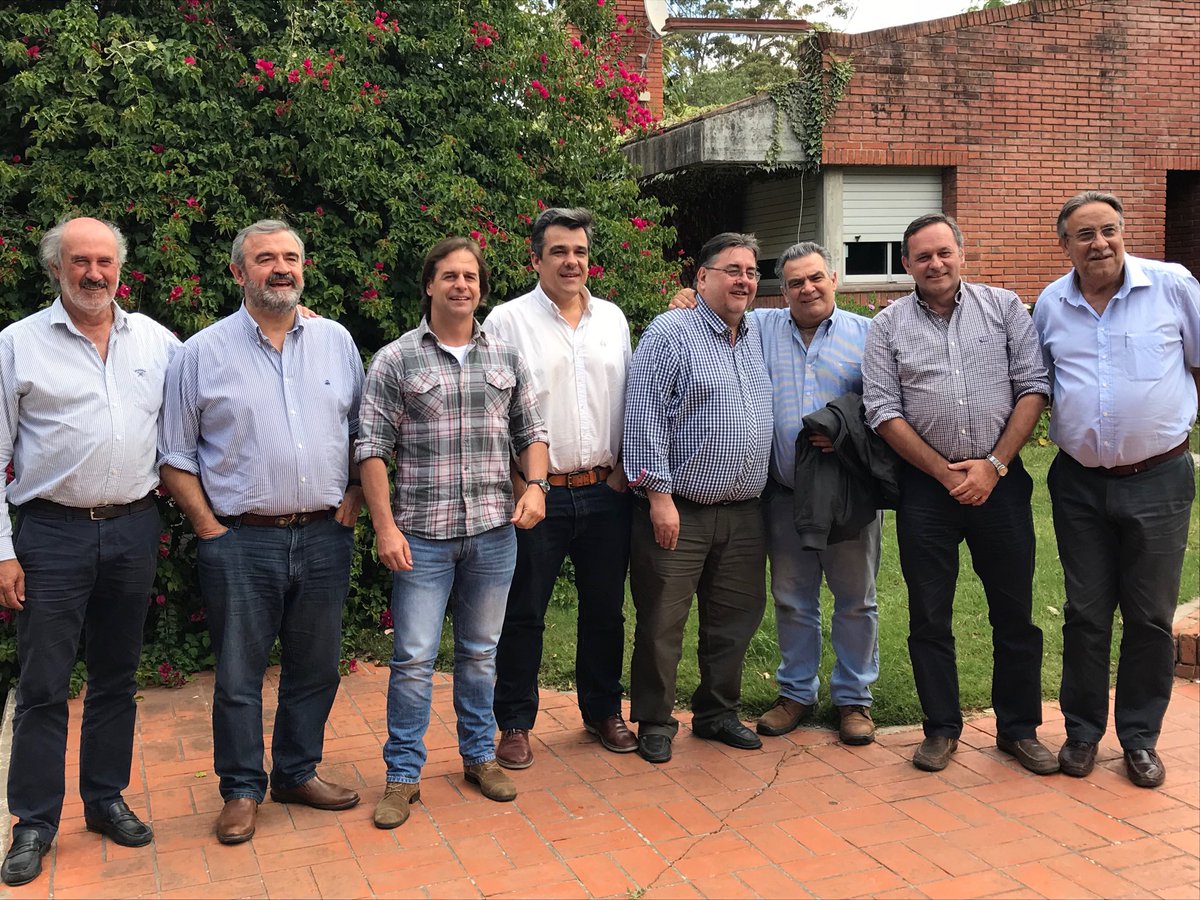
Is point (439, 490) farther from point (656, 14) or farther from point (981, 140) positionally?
point (656, 14)

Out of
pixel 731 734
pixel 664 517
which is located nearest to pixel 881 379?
pixel 664 517

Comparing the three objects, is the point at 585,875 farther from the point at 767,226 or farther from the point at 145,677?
the point at 767,226

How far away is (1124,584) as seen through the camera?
4758mm

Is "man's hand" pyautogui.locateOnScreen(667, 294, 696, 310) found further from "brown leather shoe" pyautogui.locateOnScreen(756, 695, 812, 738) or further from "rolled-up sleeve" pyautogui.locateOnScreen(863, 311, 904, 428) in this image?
"brown leather shoe" pyautogui.locateOnScreen(756, 695, 812, 738)

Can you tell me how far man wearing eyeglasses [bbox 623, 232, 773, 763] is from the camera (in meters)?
4.79

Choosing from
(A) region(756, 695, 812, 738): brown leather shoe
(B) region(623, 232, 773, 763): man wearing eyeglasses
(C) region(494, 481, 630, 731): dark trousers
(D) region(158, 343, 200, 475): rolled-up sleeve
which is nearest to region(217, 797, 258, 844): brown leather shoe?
(C) region(494, 481, 630, 731): dark trousers

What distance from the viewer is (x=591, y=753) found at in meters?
4.98

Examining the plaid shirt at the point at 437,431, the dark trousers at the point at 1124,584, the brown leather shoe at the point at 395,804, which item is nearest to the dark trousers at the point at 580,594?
the plaid shirt at the point at 437,431

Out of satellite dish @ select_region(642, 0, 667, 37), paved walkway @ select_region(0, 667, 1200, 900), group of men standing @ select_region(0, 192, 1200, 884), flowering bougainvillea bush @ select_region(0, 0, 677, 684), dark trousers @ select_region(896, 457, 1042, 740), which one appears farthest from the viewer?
satellite dish @ select_region(642, 0, 667, 37)

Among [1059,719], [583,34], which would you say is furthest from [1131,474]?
[583,34]

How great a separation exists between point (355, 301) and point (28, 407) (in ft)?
9.61

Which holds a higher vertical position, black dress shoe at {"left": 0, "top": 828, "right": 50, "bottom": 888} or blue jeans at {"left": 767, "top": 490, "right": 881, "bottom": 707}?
blue jeans at {"left": 767, "top": 490, "right": 881, "bottom": 707}

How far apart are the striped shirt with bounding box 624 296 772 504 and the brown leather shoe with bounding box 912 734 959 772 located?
1.34 metres

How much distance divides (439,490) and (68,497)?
51.1 inches
